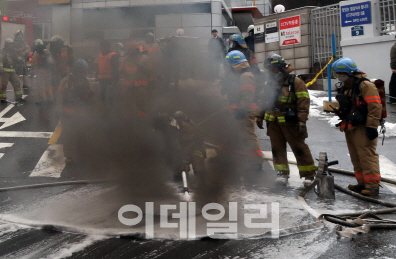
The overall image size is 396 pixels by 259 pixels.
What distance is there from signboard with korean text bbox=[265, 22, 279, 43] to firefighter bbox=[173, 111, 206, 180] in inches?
355

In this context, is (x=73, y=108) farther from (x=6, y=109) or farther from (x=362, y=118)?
(x=6, y=109)

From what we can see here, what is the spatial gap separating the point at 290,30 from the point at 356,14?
7.69 feet

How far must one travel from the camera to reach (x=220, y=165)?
598 cm

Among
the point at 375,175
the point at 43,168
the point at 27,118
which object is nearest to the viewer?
the point at 375,175

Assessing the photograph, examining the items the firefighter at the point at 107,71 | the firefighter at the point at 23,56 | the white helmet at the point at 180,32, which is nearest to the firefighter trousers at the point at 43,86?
the firefighter at the point at 23,56

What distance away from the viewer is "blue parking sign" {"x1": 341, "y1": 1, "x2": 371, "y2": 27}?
11.5m

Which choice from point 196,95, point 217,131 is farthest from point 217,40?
point 217,131

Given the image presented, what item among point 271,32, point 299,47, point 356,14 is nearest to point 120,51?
point 356,14

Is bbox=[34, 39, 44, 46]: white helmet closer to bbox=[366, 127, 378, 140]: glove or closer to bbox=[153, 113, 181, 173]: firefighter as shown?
bbox=[153, 113, 181, 173]: firefighter

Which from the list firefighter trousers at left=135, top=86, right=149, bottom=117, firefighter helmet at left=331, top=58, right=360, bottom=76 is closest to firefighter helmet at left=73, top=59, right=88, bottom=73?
firefighter trousers at left=135, top=86, right=149, bottom=117

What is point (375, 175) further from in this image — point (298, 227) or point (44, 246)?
point (44, 246)

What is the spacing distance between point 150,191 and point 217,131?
1.45 meters

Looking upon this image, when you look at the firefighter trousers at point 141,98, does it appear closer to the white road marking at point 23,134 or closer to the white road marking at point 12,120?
the white road marking at point 23,134

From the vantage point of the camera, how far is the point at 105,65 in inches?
217
